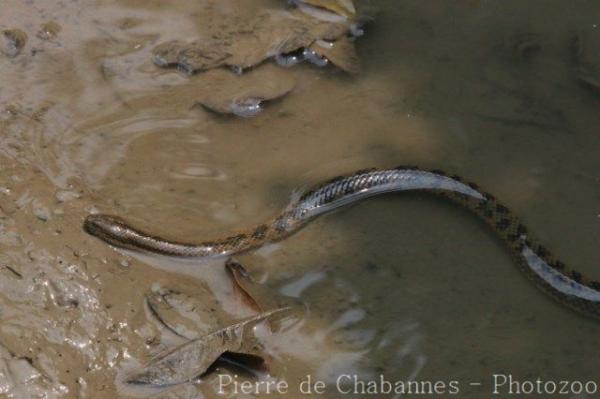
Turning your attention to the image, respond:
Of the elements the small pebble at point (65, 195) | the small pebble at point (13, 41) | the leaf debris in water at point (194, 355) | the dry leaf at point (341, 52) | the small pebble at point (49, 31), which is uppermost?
the dry leaf at point (341, 52)

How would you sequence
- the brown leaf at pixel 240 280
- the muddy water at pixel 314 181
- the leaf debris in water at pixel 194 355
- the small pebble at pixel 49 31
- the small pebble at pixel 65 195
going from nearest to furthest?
1. the leaf debris in water at pixel 194 355
2. the muddy water at pixel 314 181
3. the brown leaf at pixel 240 280
4. the small pebble at pixel 65 195
5. the small pebble at pixel 49 31

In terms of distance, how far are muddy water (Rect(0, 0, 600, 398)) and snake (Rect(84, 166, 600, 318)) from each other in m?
0.08

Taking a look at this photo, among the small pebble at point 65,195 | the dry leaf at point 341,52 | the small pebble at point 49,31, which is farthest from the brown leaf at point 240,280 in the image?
the small pebble at point 49,31

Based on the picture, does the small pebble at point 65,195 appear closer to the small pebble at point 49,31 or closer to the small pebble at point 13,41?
the small pebble at point 13,41

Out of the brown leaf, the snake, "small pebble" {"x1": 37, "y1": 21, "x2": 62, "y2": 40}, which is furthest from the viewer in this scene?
"small pebble" {"x1": 37, "y1": 21, "x2": 62, "y2": 40}

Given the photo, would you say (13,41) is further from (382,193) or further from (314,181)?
(382,193)

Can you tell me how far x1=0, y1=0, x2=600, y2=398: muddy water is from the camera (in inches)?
188

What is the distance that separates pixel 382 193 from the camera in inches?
220

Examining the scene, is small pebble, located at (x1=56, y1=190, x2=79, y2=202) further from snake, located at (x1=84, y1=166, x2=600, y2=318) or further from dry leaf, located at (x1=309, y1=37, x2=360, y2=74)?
dry leaf, located at (x1=309, y1=37, x2=360, y2=74)

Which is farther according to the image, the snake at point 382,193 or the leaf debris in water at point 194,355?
the snake at point 382,193

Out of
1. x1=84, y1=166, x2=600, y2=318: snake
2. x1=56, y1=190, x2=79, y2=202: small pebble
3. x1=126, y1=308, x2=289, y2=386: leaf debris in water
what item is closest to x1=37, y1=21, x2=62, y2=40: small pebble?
x1=56, y1=190, x2=79, y2=202: small pebble

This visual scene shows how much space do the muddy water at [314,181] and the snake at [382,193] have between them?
0.08 m

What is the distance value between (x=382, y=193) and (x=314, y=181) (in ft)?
1.57

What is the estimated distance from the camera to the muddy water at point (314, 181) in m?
4.78
